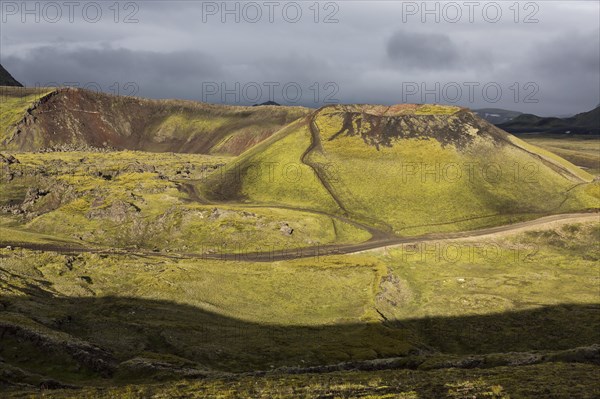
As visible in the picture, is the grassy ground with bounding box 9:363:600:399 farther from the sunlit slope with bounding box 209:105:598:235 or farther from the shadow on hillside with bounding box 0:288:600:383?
the sunlit slope with bounding box 209:105:598:235

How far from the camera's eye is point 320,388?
38.8 m

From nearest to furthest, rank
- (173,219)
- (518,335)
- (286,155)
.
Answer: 1. (518,335)
2. (173,219)
3. (286,155)

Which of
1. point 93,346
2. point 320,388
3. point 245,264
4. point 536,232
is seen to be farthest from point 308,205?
→ point 320,388

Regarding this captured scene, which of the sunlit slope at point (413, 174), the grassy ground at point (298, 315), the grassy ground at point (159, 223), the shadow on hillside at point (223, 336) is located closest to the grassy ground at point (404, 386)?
the grassy ground at point (298, 315)

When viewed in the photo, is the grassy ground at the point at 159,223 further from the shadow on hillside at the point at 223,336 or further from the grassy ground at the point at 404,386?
the grassy ground at the point at 404,386

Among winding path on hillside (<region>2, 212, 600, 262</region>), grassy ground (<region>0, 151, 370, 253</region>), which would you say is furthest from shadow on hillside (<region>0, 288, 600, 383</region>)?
grassy ground (<region>0, 151, 370, 253</region>)

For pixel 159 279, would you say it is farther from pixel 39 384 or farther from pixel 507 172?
pixel 507 172

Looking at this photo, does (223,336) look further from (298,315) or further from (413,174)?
(413,174)

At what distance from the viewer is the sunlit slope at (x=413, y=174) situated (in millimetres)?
146000

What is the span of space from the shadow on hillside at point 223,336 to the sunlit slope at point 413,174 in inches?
2170

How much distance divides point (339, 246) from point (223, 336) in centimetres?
5840

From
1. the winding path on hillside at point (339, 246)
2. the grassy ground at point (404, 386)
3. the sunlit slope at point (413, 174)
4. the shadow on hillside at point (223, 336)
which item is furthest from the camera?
the sunlit slope at point (413, 174)

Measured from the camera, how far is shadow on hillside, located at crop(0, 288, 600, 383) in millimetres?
50812

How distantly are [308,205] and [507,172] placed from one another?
228 feet
